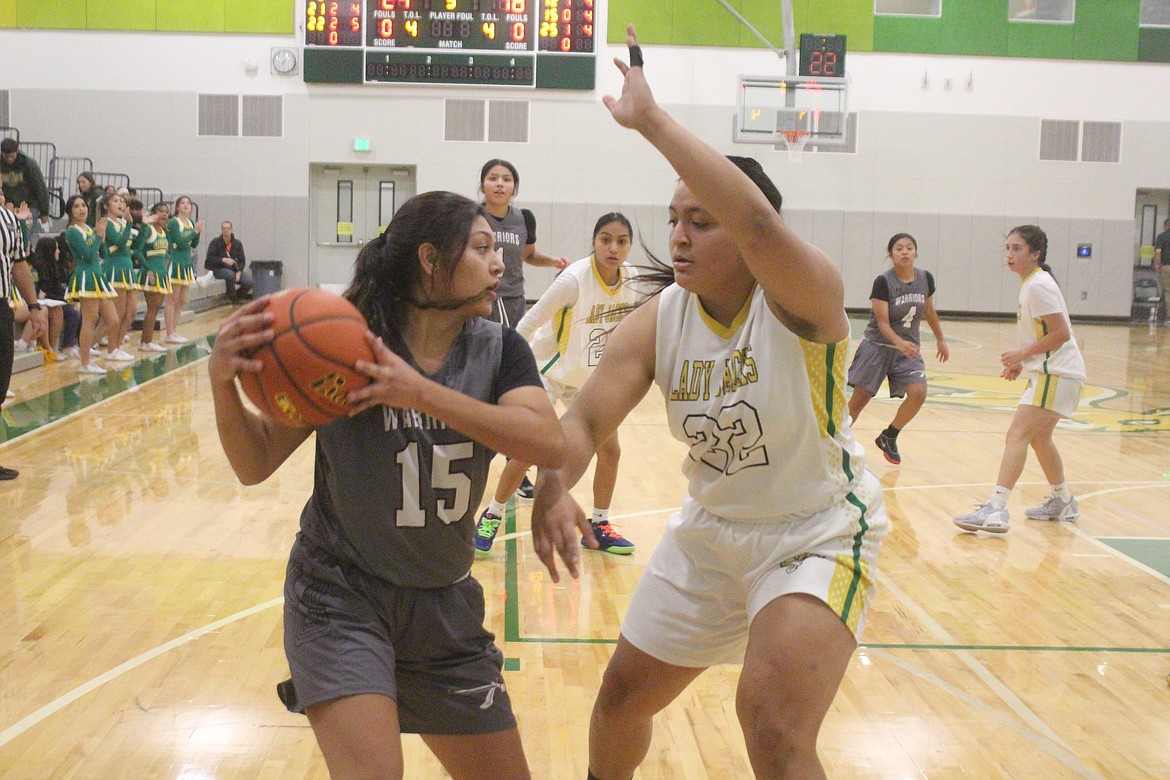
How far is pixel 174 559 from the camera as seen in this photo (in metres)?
5.68

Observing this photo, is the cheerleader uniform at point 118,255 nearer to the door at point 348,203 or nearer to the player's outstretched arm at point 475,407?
the door at point 348,203

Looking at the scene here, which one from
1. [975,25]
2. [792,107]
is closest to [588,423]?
[792,107]

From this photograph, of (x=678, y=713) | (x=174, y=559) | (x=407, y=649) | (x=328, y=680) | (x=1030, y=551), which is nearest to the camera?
(x=328, y=680)

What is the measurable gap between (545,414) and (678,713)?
6.54 ft

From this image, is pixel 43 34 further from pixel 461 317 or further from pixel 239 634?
pixel 461 317

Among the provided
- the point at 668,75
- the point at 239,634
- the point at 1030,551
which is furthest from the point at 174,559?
the point at 668,75

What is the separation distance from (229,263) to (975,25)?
14.2 meters

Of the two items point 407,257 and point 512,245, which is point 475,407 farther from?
point 512,245

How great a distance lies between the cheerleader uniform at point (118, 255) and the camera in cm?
1271

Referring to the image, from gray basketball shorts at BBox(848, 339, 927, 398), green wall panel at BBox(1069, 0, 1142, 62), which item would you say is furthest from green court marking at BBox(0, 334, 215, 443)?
green wall panel at BBox(1069, 0, 1142, 62)

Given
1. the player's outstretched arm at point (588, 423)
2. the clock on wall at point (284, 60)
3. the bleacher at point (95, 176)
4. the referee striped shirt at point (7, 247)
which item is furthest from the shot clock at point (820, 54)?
the player's outstretched arm at point (588, 423)

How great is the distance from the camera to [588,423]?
106 inches

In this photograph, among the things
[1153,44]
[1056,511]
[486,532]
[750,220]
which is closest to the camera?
[750,220]

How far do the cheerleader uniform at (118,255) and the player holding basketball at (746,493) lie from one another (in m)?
11.2
